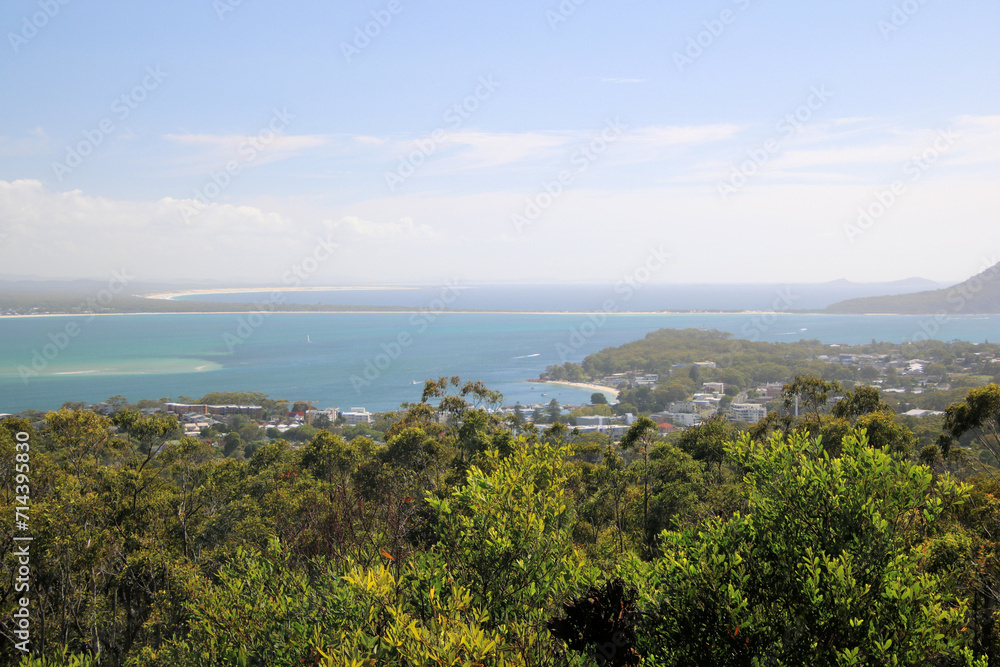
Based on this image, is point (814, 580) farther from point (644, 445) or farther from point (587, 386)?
point (587, 386)

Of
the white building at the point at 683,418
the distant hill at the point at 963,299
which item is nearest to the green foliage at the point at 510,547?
the white building at the point at 683,418

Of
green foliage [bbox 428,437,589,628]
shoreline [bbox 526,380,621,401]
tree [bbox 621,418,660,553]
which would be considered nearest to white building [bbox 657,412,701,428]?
shoreline [bbox 526,380,621,401]

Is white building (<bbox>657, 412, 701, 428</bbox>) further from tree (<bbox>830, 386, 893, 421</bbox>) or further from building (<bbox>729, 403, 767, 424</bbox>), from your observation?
tree (<bbox>830, 386, 893, 421</bbox>)

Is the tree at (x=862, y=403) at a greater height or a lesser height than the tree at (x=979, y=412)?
lesser

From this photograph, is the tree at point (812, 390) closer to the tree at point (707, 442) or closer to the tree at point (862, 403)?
the tree at point (862, 403)

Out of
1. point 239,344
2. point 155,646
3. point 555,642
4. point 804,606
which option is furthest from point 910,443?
point 239,344

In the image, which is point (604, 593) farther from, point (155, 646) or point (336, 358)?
point (336, 358)
